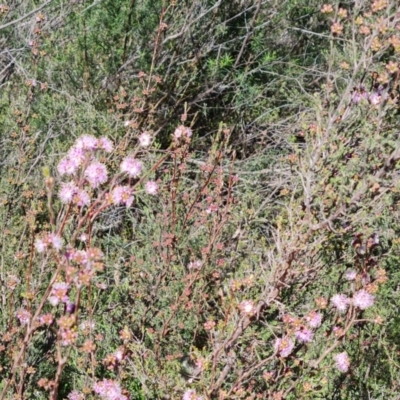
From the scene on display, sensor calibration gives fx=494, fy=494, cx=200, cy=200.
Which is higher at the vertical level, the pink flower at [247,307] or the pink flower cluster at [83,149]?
the pink flower cluster at [83,149]

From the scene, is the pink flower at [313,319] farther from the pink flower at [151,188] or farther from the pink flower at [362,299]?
the pink flower at [151,188]

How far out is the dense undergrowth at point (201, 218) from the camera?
5.48 feet

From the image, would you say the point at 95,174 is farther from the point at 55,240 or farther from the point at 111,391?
the point at 111,391

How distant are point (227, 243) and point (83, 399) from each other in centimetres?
152

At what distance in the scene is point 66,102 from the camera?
4168mm

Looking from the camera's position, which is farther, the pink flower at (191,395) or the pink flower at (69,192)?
the pink flower at (191,395)

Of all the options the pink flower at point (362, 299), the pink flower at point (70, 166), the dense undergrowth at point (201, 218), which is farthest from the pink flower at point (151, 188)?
the pink flower at point (362, 299)

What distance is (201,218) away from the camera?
122 inches

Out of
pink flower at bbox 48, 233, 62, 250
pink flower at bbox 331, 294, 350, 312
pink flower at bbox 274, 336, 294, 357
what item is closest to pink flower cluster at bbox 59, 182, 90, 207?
pink flower at bbox 48, 233, 62, 250

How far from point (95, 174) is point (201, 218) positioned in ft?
5.66

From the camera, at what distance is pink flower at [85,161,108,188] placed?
1404 millimetres

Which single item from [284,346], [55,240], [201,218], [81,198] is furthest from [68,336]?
[201,218]

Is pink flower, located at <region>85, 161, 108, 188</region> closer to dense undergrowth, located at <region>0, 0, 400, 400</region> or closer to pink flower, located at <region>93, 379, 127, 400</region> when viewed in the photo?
dense undergrowth, located at <region>0, 0, 400, 400</region>

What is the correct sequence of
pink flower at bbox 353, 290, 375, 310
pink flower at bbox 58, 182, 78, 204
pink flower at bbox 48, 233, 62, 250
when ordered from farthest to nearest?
pink flower at bbox 353, 290, 375, 310
pink flower at bbox 58, 182, 78, 204
pink flower at bbox 48, 233, 62, 250
